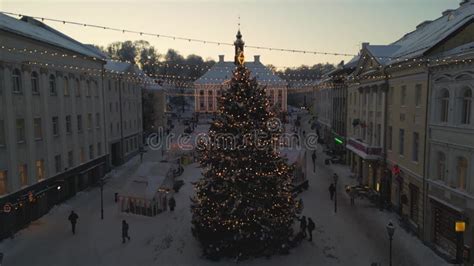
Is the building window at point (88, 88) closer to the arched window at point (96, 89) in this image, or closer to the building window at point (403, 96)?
the arched window at point (96, 89)

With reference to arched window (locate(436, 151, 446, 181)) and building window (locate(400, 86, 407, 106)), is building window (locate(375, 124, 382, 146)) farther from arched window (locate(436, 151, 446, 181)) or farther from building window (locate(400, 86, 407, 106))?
arched window (locate(436, 151, 446, 181))

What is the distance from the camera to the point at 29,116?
2250cm

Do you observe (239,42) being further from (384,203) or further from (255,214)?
(384,203)

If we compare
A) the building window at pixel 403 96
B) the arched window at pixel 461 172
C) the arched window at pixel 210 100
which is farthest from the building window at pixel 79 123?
the arched window at pixel 210 100

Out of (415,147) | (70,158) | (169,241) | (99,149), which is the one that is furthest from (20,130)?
(415,147)

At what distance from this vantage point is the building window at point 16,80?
2152 centimetres

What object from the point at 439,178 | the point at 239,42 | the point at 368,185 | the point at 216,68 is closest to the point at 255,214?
the point at 239,42

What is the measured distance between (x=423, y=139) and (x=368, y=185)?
1135 centimetres

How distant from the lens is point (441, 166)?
59.9 ft

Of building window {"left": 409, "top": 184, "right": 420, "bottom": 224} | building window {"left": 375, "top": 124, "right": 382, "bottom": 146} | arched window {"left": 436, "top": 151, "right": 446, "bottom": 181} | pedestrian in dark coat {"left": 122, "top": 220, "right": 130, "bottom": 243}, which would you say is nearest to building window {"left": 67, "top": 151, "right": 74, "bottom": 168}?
pedestrian in dark coat {"left": 122, "top": 220, "right": 130, "bottom": 243}

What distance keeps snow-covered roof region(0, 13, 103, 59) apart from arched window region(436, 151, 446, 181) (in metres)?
22.7

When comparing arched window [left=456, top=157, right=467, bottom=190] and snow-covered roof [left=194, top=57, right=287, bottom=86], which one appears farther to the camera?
snow-covered roof [left=194, top=57, right=287, bottom=86]

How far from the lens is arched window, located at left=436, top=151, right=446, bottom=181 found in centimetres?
1790

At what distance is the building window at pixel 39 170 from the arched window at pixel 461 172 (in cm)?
→ 2290
